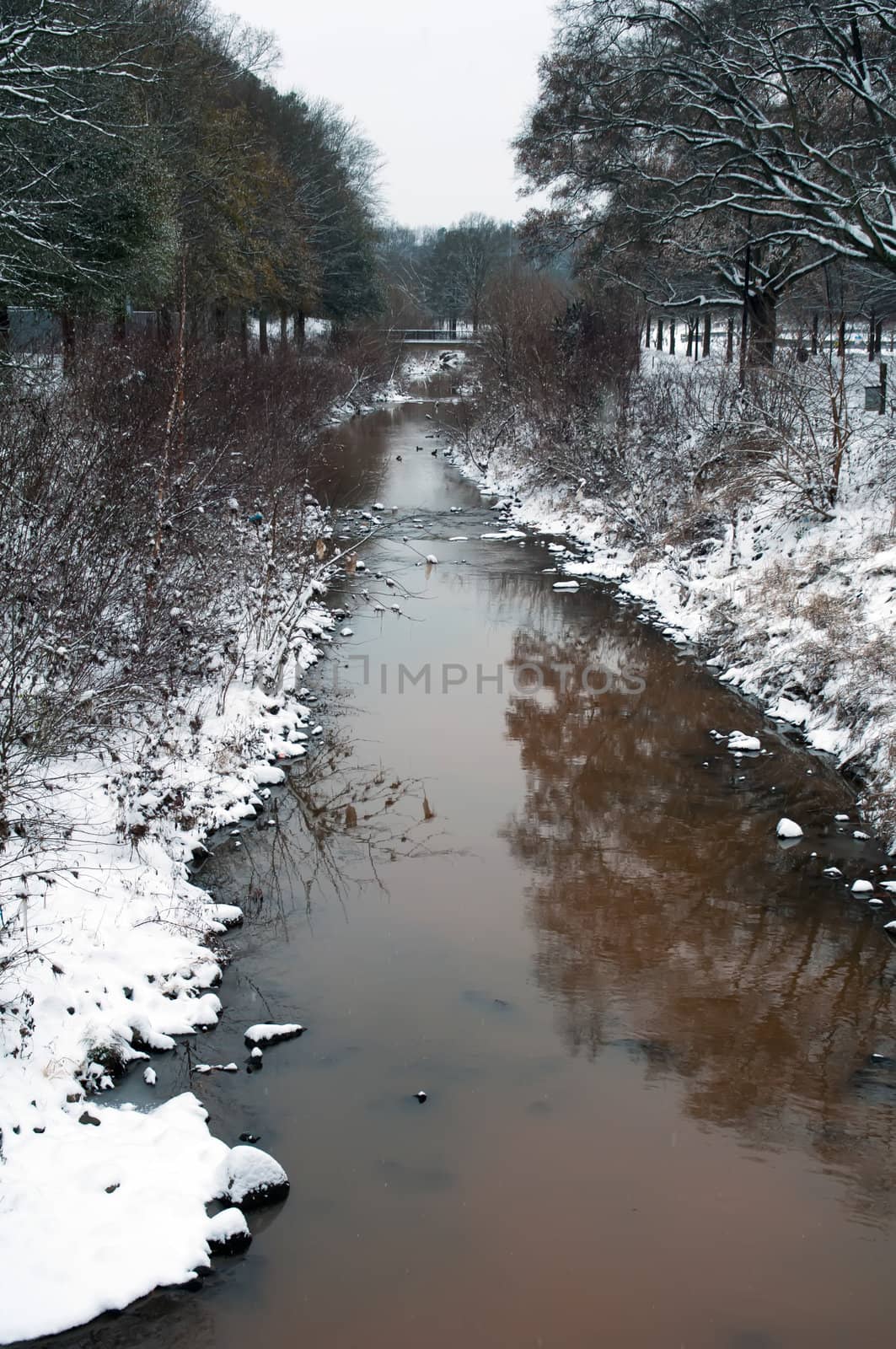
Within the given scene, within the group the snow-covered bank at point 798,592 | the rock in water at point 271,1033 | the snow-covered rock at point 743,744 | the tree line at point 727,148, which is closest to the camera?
the rock in water at point 271,1033

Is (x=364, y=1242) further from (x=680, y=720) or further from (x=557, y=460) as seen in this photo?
(x=557, y=460)

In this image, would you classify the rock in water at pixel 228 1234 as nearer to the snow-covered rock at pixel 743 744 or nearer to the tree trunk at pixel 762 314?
the snow-covered rock at pixel 743 744

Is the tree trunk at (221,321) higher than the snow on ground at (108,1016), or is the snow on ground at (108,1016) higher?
the tree trunk at (221,321)

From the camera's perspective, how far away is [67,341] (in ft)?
50.7

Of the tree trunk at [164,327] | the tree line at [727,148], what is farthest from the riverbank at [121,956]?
the tree line at [727,148]

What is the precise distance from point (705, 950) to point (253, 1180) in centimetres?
390

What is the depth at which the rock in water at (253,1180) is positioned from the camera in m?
5.68

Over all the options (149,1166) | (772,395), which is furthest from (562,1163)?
(772,395)

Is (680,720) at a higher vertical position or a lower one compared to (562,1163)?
higher

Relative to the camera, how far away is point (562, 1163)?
6.00 meters

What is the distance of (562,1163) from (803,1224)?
1.27m

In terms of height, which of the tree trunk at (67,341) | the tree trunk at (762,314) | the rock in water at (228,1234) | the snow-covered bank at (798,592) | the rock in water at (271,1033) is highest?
the tree trunk at (762,314)

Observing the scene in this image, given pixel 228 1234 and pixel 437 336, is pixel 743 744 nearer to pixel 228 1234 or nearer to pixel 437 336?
pixel 228 1234

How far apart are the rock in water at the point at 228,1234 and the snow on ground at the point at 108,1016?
Result: 2 centimetres
